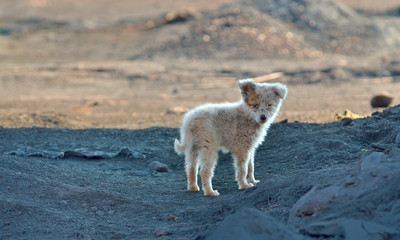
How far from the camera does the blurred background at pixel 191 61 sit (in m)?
17.9

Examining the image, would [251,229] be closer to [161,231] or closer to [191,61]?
[161,231]

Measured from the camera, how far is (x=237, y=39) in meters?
27.3

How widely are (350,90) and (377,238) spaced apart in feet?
54.6

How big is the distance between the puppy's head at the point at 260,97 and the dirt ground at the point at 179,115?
0.96 metres

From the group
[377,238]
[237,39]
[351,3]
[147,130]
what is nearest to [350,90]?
[237,39]

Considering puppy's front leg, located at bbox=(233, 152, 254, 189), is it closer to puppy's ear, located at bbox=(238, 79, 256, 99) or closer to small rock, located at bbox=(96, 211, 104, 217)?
puppy's ear, located at bbox=(238, 79, 256, 99)

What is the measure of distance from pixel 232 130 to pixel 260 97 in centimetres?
62

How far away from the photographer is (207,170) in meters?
7.82

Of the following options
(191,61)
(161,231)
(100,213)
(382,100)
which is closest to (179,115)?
(382,100)

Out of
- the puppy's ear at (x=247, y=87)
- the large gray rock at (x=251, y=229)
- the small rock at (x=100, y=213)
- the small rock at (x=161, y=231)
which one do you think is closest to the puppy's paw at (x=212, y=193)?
the puppy's ear at (x=247, y=87)

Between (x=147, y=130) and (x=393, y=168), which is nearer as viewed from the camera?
(x=393, y=168)

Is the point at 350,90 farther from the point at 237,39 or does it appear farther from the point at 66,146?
the point at 66,146

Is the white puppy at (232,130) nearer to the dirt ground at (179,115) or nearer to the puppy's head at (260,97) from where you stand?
the puppy's head at (260,97)

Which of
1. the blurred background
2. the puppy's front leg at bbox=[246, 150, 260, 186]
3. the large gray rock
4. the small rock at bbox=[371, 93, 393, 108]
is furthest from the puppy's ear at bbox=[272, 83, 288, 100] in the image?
the small rock at bbox=[371, 93, 393, 108]
